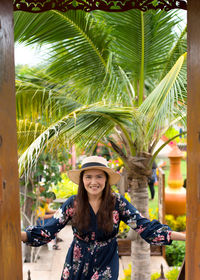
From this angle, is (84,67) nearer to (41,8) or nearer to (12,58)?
(41,8)

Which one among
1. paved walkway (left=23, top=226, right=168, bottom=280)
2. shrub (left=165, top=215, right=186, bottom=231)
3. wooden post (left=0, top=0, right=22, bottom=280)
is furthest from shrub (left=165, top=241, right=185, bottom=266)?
wooden post (left=0, top=0, right=22, bottom=280)

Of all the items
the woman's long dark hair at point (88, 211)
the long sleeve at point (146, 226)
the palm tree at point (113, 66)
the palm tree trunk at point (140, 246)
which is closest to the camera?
the long sleeve at point (146, 226)

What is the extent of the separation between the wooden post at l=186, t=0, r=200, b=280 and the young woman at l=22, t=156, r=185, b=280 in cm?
96

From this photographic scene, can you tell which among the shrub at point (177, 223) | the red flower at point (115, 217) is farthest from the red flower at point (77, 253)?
the shrub at point (177, 223)

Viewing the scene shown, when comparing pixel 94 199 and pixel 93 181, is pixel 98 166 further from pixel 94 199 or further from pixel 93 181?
pixel 94 199

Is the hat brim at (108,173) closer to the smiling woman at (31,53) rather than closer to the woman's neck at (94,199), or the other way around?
the woman's neck at (94,199)

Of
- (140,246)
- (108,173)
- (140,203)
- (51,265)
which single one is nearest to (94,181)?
(108,173)

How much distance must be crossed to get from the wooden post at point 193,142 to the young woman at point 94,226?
962mm

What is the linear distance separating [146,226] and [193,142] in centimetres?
117

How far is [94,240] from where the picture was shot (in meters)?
2.41

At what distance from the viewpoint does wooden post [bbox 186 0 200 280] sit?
1298 millimetres

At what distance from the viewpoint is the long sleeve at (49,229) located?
91.7 inches

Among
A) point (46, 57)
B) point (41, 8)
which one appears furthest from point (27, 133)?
point (41, 8)

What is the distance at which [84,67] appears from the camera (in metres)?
3.62
